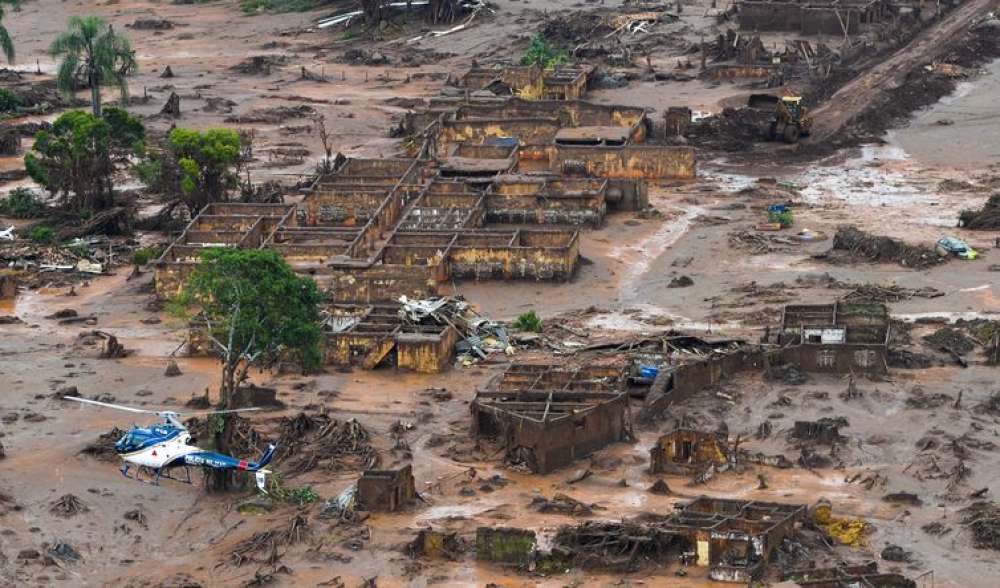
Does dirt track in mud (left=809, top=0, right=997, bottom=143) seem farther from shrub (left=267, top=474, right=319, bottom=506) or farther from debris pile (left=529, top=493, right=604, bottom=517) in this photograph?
shrub (left=267, top=474, right=319, bottom=506)

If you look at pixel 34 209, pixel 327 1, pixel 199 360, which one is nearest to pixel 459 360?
pixel 199 360

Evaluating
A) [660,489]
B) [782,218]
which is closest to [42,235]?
[782,218]

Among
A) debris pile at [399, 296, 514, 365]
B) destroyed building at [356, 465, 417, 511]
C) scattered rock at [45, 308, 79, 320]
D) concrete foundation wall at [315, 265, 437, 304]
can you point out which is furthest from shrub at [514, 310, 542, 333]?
destroyed building at [356, 465, 417, 511]

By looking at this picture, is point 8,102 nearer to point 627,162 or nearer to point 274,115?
point 274,115

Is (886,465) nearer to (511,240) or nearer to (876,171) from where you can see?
(511,240)

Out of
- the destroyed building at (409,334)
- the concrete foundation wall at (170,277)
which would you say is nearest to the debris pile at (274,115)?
the concrete foundation wall at (170,277)

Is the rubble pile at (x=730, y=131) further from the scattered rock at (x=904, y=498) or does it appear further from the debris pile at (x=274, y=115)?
the scattered rock at (x=904, y=498)
